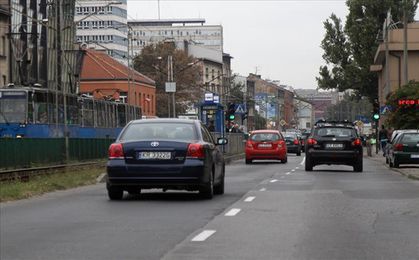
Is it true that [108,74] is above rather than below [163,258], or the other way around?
above

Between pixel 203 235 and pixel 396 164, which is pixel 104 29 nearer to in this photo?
pixel 396 164

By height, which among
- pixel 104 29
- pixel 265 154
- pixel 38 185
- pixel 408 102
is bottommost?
pixel 265 154

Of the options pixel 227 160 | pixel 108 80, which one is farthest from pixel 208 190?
pixel 108 80

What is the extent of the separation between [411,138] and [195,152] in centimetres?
1734

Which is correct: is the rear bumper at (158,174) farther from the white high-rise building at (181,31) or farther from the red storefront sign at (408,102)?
the white high-rise building at (181,31)

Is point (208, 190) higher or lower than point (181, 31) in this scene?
lower

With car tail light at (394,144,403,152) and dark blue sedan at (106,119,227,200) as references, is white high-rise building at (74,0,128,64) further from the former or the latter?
dark blue sedan at (106,119,227,200)

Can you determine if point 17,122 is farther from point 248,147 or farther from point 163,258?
point 163,258

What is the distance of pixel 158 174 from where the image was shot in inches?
597

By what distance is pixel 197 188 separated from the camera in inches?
616

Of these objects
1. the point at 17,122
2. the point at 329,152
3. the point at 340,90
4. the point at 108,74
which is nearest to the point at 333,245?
the point at 329,152

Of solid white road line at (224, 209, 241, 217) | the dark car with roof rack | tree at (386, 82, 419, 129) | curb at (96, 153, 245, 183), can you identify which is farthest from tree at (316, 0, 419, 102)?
solid white road line at (224, 209, 241, 217)

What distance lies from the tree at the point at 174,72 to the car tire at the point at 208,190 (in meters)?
83.8

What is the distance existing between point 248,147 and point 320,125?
9445 millimetres
